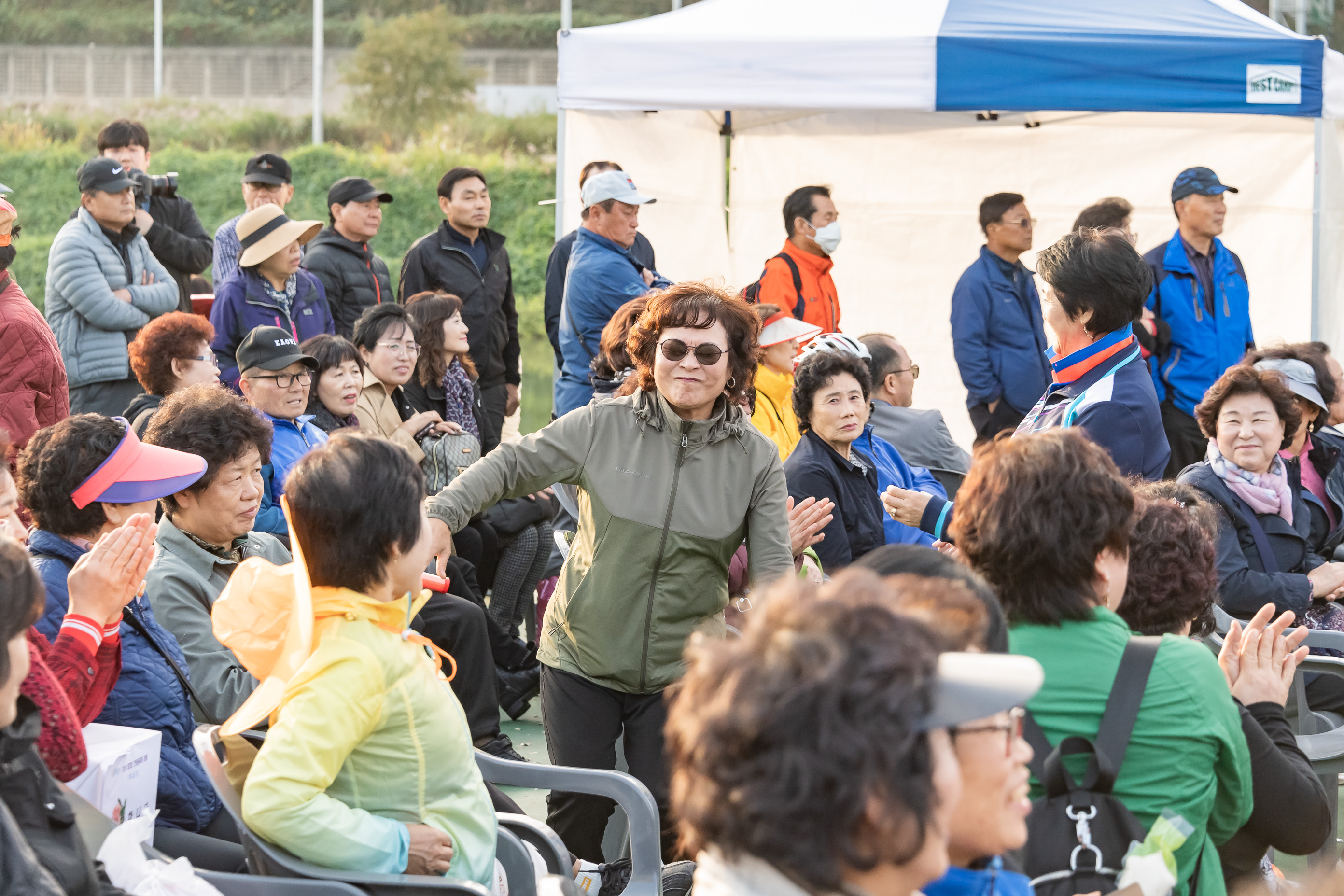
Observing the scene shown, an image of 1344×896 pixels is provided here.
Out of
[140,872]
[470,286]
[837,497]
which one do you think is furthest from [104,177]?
[140,872]

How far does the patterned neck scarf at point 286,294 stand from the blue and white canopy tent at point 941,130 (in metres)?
1.41

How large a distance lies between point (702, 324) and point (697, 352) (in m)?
0.07

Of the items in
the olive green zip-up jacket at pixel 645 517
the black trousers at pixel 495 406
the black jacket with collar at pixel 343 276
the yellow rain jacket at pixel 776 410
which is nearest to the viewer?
the olive green zip-up jacket at pixel 645 517

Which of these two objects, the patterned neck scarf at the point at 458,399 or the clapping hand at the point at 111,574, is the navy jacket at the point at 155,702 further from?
the patterned neck scarf at the point at 458,399

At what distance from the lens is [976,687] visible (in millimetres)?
1091

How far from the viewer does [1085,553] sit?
1.79 m

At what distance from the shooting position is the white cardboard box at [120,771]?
201 cm

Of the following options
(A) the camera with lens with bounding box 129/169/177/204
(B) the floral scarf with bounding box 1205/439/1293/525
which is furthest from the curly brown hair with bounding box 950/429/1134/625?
(A) the camera with lens with bounding box 129/169/177/204

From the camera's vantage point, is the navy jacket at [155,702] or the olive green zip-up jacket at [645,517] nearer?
the navy jacket at [155,702]

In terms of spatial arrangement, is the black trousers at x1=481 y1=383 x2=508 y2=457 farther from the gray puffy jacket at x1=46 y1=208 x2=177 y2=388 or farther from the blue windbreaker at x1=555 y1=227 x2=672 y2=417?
the gray puffy jacket at x1=46 y1=208 x2=177 y2=388

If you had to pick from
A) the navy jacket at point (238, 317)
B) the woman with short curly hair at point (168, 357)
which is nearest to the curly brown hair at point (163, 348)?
the woman with short curly hair at point (168, 357)

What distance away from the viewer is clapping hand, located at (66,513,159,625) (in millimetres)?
2229

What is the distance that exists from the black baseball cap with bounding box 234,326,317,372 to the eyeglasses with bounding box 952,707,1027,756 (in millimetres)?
3504

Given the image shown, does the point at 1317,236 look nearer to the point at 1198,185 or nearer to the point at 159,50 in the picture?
the point at 1198,185
